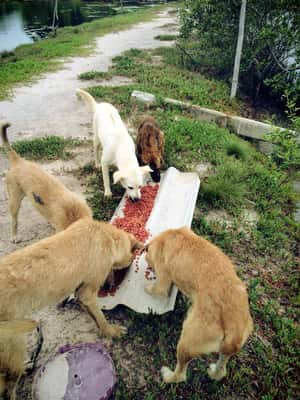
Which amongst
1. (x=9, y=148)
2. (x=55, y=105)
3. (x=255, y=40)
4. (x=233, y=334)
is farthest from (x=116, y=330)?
(x=255, y=40)

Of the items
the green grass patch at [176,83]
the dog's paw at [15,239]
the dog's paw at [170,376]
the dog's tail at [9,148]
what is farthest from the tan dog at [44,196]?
the green grass patch at [176,83]

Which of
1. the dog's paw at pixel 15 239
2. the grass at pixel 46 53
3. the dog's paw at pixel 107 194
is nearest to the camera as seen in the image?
the dog's paw at pixel 15 239

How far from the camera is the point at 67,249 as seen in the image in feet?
9.97

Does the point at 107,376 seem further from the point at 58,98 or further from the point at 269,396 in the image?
the point at 58,98

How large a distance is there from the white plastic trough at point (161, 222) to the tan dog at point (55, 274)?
1.16 feet

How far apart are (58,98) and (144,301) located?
30.7 feet

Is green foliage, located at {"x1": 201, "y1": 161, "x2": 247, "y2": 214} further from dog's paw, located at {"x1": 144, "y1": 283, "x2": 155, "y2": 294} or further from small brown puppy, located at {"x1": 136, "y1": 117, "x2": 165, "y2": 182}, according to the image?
dog's paw, located at {"x1": 144, "y1": 283, "x2": 155, "y2": 294}

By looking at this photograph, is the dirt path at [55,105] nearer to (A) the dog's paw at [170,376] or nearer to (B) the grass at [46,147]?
(B) the grass at [46,147]

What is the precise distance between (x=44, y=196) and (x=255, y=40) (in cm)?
1148

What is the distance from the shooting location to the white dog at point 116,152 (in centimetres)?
528

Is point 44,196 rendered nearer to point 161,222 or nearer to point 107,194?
point 107,194

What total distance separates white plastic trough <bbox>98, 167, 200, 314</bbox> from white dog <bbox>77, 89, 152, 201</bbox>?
1.35 feet

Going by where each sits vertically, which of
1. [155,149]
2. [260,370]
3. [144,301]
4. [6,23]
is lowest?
[260,370]

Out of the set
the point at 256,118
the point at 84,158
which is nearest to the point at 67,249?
the point at 84,158
